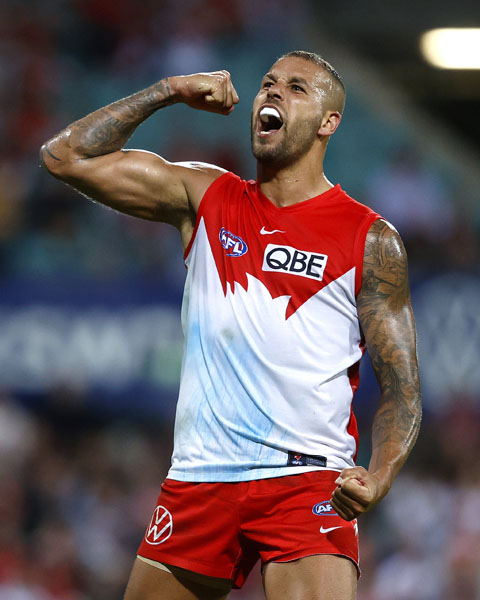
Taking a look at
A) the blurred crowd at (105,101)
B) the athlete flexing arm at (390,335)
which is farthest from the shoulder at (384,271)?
the blurred crowd at (105,101)

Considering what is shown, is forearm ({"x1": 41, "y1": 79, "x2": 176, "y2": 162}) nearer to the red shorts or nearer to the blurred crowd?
the red shorts

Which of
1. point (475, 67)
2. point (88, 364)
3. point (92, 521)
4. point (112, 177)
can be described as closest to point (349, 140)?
point (475, 67)

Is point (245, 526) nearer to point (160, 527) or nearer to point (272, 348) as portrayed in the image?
point (160, 527)

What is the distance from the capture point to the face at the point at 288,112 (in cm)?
397

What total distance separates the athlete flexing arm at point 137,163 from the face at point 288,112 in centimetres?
15

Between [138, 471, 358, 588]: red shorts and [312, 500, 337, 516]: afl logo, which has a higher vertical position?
[312, 500, 337, 516]: afl logo

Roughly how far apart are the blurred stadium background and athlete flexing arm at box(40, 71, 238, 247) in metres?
4.39

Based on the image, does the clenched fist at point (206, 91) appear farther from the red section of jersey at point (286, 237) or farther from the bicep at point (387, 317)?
the bicep at point (387, 317)

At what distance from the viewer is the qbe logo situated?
3.74m

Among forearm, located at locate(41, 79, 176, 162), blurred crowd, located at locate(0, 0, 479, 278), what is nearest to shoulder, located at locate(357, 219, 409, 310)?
forearm, located at locate(41, 79, 176, 162)

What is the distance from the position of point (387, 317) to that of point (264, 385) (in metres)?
0.52

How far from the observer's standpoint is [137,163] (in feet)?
13.2

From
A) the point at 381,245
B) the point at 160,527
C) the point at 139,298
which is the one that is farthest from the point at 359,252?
the point at 139,298

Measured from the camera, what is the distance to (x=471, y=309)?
28.9ft
